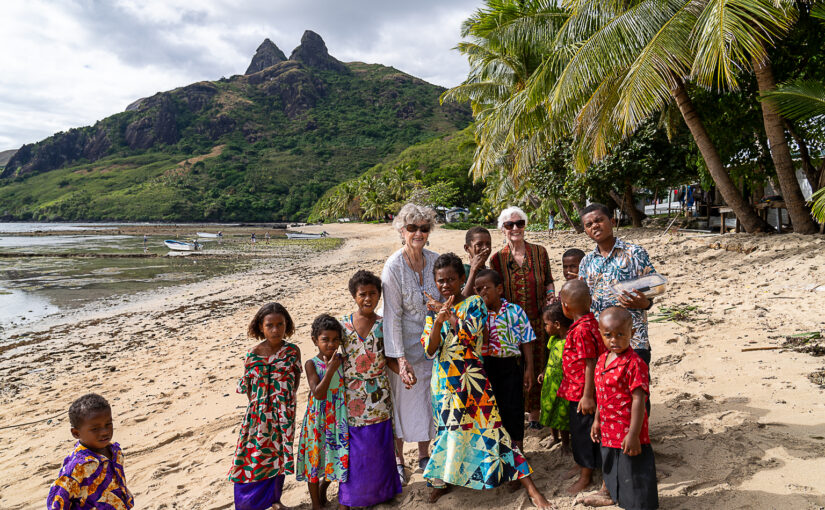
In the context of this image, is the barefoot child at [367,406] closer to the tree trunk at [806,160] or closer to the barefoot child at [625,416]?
the barefoot child at [625,416]

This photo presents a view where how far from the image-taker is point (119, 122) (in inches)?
5768

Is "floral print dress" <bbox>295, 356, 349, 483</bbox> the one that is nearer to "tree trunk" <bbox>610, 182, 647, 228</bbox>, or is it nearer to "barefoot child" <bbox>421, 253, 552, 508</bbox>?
"barefoot child" <bbox>421, 253, 552, 508</bbox>

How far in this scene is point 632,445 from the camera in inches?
86.7

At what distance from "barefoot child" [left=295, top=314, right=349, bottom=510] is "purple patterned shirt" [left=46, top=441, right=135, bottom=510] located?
998mm

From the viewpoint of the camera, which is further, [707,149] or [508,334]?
[707,149]

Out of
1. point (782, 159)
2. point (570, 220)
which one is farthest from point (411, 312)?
point (570, 220)

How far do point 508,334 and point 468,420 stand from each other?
23.4 inches

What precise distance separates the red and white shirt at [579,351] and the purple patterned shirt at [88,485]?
2.61 meters

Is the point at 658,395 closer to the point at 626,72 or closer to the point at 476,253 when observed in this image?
the point at 476,253

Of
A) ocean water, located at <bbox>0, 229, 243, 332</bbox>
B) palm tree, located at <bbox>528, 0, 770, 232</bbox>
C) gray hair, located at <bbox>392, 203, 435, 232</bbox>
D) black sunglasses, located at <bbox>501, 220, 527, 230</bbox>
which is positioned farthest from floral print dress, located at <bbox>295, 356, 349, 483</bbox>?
ocean water, located at <bbox>0, 229, 243, 332</bbox>

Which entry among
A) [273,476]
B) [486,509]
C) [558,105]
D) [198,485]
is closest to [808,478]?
[486,509]

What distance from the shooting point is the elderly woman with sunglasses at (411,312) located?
10.2 feet

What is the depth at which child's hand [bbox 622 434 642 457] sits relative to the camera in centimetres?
220

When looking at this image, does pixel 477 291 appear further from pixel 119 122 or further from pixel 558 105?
pixel 119 122
